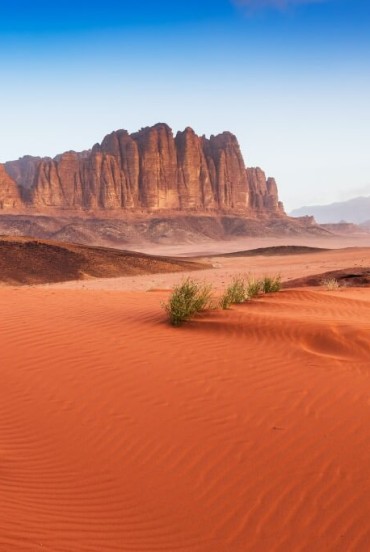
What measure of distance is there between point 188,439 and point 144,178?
110 metres

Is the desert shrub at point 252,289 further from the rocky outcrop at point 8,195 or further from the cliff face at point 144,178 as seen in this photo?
the cliff face at point 144,178

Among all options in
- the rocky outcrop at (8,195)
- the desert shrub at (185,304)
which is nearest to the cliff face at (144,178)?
the rocky outcrop at (8,195)

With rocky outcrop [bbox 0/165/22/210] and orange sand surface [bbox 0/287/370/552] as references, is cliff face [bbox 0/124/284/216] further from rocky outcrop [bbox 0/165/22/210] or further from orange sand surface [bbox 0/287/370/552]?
orange sand surface [bbox 0/287/370/552]

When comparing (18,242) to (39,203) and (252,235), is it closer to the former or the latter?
(39,203)

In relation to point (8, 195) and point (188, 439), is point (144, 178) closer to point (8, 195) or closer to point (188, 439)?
point (8, 195)

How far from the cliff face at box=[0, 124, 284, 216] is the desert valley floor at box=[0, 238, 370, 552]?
100 m

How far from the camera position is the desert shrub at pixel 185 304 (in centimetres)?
902

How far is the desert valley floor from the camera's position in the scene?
314 cm

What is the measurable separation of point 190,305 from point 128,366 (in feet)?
9.85

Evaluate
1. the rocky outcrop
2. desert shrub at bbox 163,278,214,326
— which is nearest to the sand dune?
desert shrub at bbox 163,278,214,326

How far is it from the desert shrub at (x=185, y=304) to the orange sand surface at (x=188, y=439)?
0.67 metres

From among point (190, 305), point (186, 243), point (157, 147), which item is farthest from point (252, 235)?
point (190, 305)

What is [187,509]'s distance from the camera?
11.1 feet

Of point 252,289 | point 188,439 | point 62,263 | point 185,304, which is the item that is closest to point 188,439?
point 188,439
